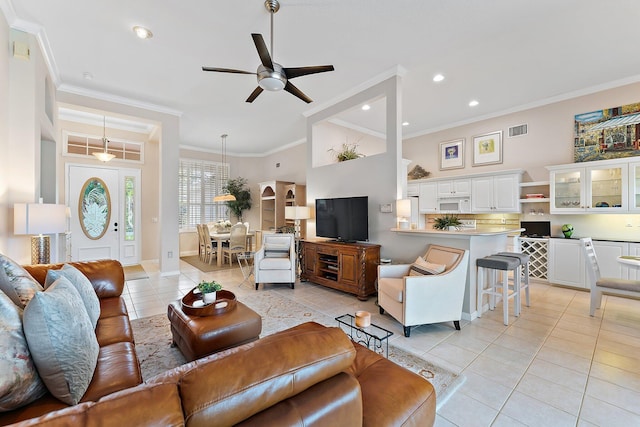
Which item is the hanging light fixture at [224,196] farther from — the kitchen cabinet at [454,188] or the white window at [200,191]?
the kitchen cabinet at [454,188]

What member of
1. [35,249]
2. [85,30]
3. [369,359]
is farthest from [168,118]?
[369,359]

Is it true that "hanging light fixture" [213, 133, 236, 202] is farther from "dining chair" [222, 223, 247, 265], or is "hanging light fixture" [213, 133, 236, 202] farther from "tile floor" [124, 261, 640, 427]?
"tile floor" [124, 261, 640, 427]

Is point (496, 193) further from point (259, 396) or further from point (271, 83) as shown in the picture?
point (259, 396)

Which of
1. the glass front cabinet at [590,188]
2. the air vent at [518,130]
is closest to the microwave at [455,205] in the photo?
the glass front cabinet at [590,188]

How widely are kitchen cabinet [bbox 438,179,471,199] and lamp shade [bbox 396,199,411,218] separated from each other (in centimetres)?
249

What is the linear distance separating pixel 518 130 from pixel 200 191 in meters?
7.97

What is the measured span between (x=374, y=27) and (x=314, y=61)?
0.94 meters

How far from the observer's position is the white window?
789 centimetres

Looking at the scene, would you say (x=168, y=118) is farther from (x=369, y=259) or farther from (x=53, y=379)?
(x=53, y=379)

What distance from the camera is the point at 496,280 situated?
362 cm

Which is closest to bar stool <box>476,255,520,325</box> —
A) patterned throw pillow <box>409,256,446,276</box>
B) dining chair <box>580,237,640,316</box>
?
patterned throw pillow <box>409,256,446,276</box>

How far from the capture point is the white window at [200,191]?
7887 mm

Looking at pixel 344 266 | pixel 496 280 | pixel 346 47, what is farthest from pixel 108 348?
pixel 496 280

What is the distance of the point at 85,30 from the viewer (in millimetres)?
3039
